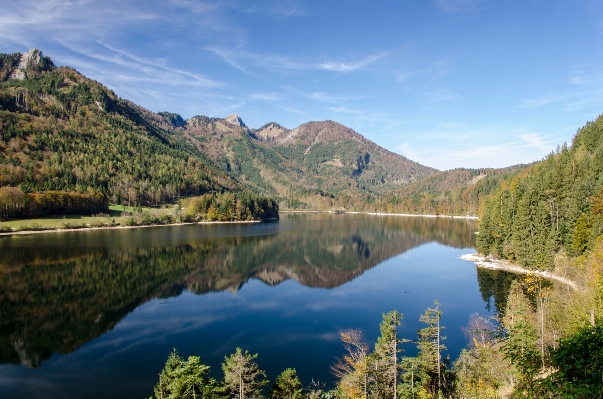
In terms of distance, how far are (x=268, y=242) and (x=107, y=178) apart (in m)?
115

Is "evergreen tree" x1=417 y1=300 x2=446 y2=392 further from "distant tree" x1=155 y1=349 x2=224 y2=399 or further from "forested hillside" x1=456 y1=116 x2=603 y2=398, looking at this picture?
"distant tree" x1=155 y1=349 x2=224 y2=399

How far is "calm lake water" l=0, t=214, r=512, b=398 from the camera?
105 feet

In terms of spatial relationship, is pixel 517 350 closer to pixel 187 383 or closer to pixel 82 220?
pixel 187 383

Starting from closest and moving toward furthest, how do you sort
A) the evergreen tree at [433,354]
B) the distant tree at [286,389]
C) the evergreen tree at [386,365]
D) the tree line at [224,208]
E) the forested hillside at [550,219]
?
the distant tree at [286,389], the evergreen tree at [386,365], the evergreen tree at [433,354], the forested hillside at [550,219], the tree line at [224,208]

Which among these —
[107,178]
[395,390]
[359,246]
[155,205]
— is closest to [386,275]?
[359,246]

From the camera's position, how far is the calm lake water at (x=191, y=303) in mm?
32062

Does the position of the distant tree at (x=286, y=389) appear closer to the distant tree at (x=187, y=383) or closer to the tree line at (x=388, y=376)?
the tree line at (x=388, y=376)

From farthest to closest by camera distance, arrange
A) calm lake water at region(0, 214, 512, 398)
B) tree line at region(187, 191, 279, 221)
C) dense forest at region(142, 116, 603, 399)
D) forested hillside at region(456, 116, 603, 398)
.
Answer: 1. tree line at region(187, 191, 279, 221)
2. calm lake water at region(0, 214, 512, 398)
3. dense forest at region(142, 116, 603, 399)
4. forested hillside at region(456, 116, 603, 398)

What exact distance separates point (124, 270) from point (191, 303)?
21422 mm

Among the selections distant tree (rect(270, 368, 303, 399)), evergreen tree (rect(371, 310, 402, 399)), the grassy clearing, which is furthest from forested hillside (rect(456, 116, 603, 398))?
the grassy clearing

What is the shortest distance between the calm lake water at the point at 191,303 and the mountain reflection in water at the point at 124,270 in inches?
9.3

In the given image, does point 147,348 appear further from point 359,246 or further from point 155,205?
point 155,205

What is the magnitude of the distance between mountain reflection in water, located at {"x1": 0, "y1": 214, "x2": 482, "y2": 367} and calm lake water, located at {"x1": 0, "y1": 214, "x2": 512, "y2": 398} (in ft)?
0.77

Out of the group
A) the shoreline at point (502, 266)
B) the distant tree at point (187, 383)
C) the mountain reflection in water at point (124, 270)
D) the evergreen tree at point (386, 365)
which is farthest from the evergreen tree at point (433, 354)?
the shoreline at point (502, 266)
